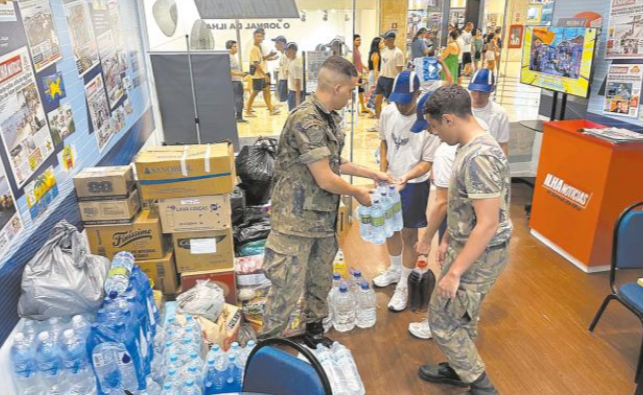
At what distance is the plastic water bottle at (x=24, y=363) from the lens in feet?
6.29

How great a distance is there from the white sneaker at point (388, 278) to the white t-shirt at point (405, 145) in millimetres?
853

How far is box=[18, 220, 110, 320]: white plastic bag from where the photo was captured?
1992mm

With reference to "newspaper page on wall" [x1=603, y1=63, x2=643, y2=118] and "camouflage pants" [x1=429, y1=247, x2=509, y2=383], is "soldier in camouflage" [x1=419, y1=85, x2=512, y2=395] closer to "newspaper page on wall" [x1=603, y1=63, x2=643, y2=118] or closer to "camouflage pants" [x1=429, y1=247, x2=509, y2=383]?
"camouflage pants" [x1=429, y1=247, x2=509, y2=383]

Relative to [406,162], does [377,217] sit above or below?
below

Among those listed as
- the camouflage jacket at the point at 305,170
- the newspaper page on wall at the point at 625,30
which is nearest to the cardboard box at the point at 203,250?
the camouflage jacket at the point at 305,170

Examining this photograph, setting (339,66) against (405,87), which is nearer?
(339,66)

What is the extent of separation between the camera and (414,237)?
3.22 meters

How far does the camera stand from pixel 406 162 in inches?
Answer: 116

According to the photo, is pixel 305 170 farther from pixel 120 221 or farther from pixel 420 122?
pixel 120 221

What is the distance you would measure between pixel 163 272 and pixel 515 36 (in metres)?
12.9

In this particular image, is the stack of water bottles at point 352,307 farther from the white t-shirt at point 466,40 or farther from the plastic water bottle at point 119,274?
the white t-shirt at point 466,40

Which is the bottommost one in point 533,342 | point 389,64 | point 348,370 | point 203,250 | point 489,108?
point 533,342

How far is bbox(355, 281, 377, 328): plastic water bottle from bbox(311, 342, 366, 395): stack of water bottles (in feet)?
2.03

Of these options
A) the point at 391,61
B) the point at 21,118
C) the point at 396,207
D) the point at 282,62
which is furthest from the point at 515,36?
the point at 21,118
